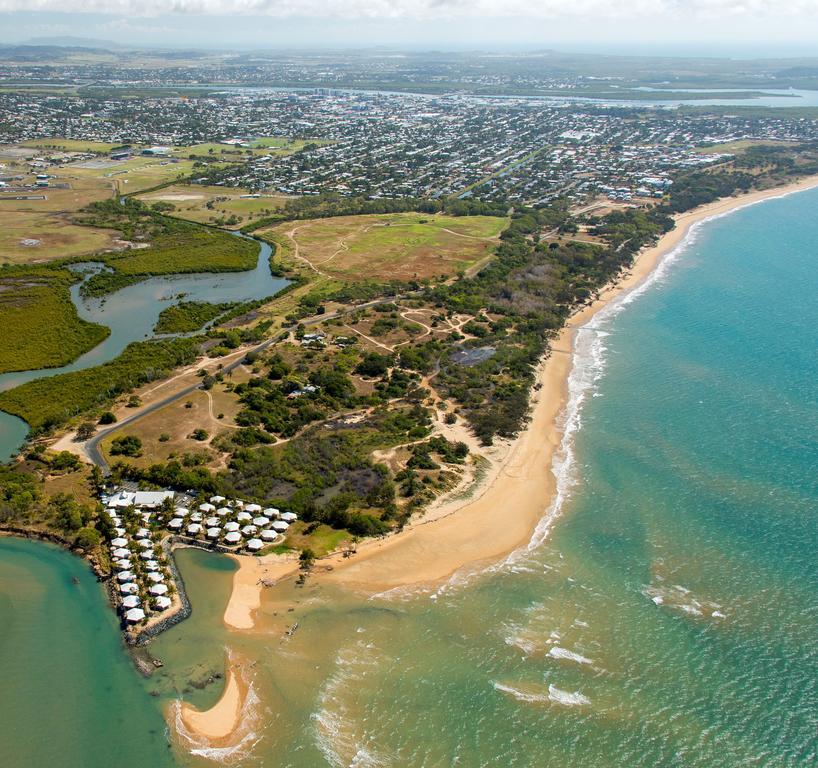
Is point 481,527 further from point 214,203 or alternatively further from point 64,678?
point 214,203

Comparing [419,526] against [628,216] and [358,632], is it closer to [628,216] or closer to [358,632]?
[358,632]

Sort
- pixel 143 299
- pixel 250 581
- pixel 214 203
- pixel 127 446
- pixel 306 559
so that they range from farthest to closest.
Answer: pixel 214 203 < pixel 143 299 < pixel 127 446 < pixel 306 559 < pixel 250 581

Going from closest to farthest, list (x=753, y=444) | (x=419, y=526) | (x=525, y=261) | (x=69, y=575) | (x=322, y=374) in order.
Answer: (x=69, y=575)
(x=419, y=526)
(x=753, y=444)
(x=322, y=374)
(x=525, y=261)

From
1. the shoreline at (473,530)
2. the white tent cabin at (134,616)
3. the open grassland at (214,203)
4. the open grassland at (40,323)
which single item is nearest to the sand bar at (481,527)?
the shoreline at (473,530)

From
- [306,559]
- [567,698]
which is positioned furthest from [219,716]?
[567,698]

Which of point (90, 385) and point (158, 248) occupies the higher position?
point (158, 248)

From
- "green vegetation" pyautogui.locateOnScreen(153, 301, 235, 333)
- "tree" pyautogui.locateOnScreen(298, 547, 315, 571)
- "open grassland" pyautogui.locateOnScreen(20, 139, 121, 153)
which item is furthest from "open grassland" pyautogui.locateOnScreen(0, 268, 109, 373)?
"open grassland" pyautogui.locateOnScreen(20, 139, 121, 153)

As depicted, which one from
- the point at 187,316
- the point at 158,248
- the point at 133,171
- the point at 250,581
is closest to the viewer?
the point at 250,581

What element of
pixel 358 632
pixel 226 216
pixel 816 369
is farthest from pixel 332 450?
pixel 226 216
